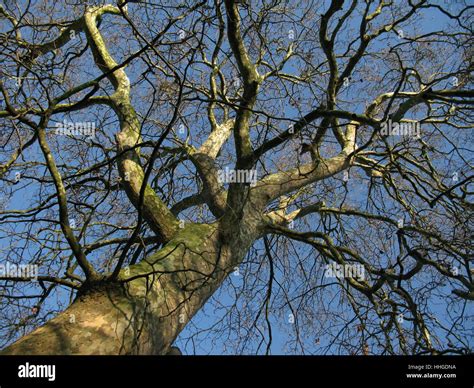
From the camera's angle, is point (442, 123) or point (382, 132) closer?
point (382, 132)

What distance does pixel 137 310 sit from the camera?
2564 mm

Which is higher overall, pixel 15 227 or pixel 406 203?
pixel 406 203

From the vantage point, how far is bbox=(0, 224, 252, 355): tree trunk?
87.4 inches

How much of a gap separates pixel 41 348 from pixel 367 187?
424 cm

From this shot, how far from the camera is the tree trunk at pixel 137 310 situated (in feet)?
7.28

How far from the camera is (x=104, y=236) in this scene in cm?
471
